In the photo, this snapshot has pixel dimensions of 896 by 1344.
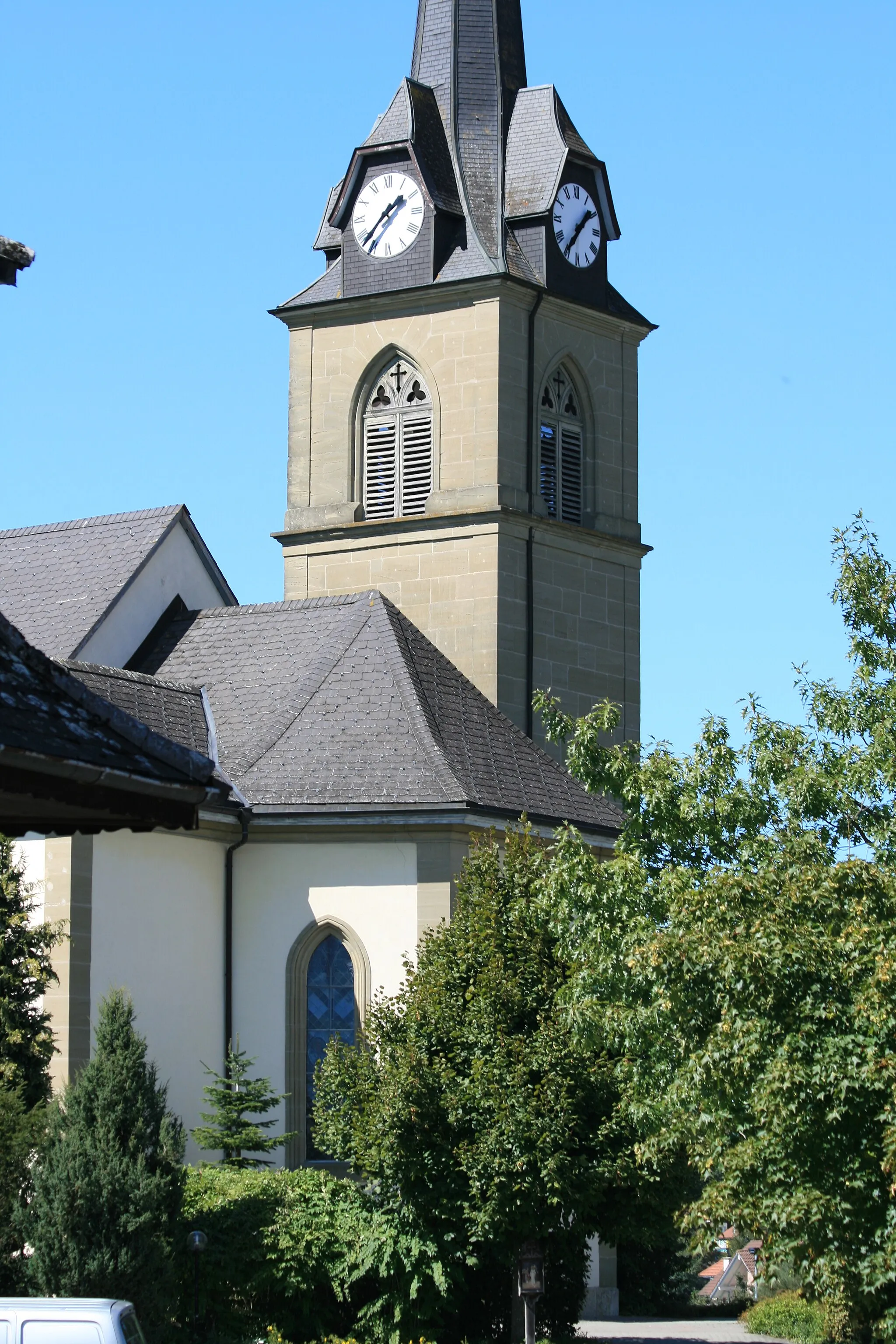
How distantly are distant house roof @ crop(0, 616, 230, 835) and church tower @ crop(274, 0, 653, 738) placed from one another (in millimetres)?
29275

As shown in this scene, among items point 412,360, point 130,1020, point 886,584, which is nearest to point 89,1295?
point 130,1020

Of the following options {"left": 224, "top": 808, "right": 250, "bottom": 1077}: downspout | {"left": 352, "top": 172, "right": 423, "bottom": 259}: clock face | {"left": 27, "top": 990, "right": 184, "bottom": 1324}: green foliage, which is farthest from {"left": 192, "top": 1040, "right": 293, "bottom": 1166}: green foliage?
{"left": 352, "top": 172, "right": 423, "bottom": 259}: clock face

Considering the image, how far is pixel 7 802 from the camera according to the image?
313 inches

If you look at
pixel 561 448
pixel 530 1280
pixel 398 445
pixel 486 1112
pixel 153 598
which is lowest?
pixel 530 1280

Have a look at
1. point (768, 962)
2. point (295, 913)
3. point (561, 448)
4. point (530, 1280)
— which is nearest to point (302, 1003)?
point (295, 913)

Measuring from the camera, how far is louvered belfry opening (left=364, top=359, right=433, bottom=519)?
3919cm

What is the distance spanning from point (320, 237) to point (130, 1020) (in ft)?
73.1

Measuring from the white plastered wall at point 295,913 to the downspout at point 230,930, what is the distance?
0.17 feet

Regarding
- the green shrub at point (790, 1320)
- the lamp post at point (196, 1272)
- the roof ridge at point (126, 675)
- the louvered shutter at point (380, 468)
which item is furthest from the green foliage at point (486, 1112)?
the louvered shutter at point (380, 468)

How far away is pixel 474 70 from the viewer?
41.4m

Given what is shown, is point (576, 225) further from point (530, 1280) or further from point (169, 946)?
point (530, 1280)

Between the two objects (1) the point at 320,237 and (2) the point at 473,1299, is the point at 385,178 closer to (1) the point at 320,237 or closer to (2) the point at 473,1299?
(1) the point at 320,237

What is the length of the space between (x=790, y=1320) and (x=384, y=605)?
1130cm

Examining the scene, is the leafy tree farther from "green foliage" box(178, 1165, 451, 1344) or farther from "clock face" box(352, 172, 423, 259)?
"clock face" box(352, 172, 423, 259)
